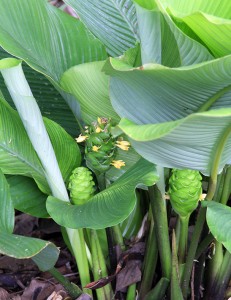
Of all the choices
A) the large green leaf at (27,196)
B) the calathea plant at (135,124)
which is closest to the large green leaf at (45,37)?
the calathea plant at (135,124)

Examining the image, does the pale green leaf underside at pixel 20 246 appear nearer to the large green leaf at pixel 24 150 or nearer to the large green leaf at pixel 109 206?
the large green leaf at pixel 109 206

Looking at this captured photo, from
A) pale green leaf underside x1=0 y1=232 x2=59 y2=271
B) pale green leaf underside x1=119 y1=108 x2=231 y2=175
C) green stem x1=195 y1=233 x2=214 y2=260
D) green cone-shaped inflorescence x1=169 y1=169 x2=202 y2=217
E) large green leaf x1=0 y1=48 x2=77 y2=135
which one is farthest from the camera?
large green leaf x1=0 y1=48 x2=77 y2=135

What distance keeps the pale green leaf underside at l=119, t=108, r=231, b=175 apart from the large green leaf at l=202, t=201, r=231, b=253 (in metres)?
0.07

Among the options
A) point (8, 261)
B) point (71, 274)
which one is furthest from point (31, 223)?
point (71, 274)

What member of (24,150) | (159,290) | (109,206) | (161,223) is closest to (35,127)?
(24,150)

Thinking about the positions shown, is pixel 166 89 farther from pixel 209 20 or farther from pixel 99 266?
pixel 99 266

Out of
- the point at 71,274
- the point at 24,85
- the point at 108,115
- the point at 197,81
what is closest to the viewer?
the point at 197,81

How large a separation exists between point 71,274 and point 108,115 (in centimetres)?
42

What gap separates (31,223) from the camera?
1433 mm

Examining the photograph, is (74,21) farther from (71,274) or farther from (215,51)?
(71,274)

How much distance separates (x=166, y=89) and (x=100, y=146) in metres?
0.16

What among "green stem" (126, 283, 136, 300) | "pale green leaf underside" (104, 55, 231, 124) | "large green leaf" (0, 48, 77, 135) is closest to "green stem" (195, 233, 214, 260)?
"green stem" (126, 283, 136, 300)

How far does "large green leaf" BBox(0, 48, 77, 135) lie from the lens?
114 cm

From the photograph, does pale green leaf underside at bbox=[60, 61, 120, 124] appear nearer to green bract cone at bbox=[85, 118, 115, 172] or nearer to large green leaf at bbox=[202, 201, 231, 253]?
green bract cone at bbox=[85, 118, 115, 172]
